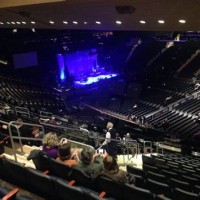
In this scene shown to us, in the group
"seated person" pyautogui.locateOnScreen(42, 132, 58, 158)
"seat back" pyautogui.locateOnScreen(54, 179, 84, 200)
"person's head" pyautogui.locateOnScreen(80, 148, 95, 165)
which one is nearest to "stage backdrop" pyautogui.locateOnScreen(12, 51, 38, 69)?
"seated person" pyautogui.locateOnScreen(42, 132, 58, 158)

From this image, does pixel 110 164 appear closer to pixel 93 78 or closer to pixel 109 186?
pixel 109 186

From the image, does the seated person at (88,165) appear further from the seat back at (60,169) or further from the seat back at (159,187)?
the seat back at (159,187)

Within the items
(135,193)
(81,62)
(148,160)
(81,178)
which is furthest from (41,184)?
(81,62)

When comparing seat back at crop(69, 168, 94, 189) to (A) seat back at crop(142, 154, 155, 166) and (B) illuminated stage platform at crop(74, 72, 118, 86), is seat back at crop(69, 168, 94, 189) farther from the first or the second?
(B) illuminated stage platform at crop(74, 72, 118, 86)

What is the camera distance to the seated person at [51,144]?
14.5 ft

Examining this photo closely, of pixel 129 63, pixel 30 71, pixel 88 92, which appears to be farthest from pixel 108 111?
pixel 129 63

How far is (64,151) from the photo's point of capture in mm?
4109

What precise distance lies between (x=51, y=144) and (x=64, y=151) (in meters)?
0.43

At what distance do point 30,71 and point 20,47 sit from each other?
7.10 ft

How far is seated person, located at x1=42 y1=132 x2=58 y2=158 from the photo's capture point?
4418mm

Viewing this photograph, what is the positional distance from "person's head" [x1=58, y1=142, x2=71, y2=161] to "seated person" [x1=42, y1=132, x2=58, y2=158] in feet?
0.77

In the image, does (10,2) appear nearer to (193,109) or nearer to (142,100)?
(193,109)

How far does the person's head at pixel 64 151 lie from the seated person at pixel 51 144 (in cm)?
24

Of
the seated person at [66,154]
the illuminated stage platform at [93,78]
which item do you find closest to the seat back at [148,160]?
the seated person at [66,154]
